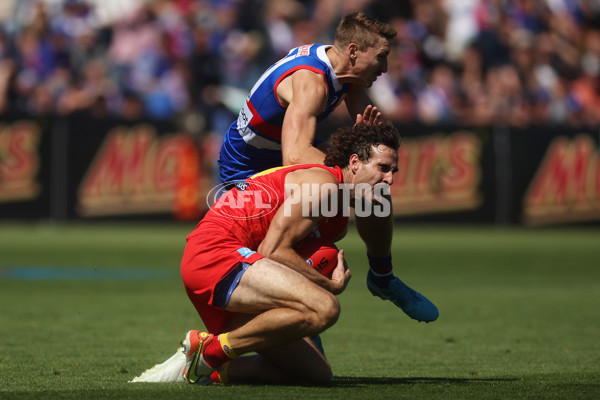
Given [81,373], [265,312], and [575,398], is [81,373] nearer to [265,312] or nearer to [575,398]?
[265,312]

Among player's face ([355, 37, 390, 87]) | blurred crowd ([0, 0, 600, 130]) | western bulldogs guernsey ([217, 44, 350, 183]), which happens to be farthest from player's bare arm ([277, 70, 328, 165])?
blurred crowd ([0, 0, 600, 130])

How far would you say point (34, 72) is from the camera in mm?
17641

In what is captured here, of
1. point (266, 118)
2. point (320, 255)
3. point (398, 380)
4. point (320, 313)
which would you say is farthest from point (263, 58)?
point (320, 313)

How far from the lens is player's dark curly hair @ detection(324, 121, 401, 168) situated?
585 centimetres

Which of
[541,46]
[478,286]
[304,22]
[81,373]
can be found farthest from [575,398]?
[541,46]

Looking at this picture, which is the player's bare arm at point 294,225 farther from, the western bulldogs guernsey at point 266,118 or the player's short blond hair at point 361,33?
the player's short blond hair at point 361,33

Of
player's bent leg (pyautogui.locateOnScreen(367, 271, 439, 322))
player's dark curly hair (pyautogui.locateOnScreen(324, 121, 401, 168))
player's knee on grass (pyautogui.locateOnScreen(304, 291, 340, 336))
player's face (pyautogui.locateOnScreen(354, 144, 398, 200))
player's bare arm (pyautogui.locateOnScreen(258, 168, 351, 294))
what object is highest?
player's dark curly hair (pyautogui.locateOnScreen(324, 121, 401, 168))

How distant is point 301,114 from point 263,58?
41.5 ft

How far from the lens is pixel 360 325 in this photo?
8602 mm

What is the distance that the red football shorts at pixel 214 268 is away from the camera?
5562 mm

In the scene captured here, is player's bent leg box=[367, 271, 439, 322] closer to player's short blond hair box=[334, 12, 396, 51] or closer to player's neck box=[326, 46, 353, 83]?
player's neck box=[326, 46, 353, 83]

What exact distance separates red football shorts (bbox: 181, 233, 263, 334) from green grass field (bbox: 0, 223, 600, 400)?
1.61ft

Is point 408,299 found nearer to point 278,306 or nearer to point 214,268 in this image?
point 278,306

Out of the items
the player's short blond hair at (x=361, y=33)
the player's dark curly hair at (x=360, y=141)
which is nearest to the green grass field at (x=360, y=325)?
the player's dark curly hair at (x=360, y=141)
